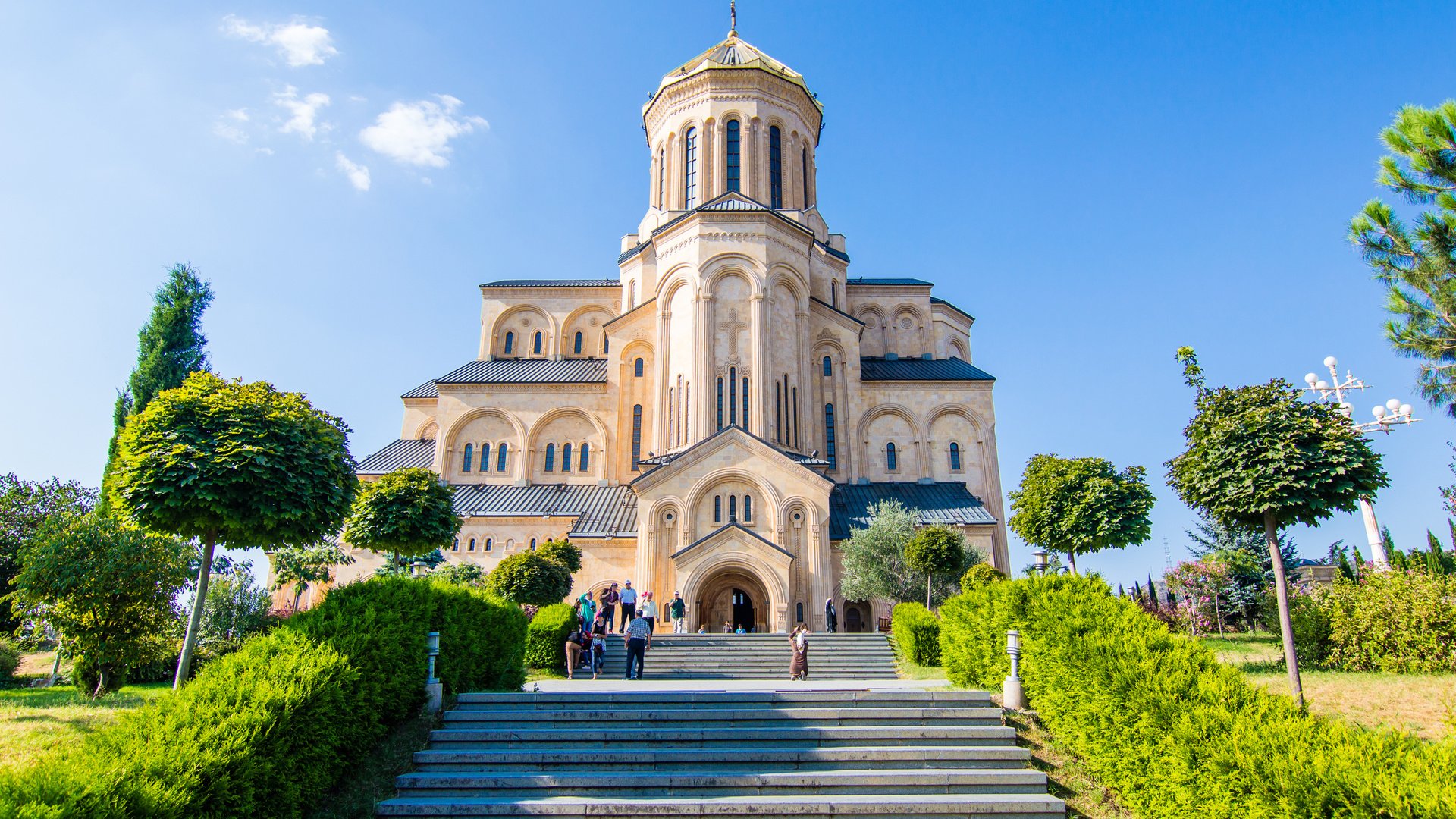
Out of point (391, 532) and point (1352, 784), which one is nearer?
point (1352, 784)

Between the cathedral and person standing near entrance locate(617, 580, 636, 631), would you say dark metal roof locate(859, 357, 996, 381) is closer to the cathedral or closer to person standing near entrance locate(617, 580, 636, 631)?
the cathedral

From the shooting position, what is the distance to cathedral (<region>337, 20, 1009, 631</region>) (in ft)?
83.5

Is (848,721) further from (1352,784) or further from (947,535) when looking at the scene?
(947,535)

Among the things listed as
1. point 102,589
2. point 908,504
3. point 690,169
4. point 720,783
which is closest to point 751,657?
point 720,783

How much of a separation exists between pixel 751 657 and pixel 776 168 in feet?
78.3

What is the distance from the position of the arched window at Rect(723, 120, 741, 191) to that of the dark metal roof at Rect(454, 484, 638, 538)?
1419 cm

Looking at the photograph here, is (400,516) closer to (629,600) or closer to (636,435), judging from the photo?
(629,600)

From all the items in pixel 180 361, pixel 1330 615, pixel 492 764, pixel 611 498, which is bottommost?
pixel 492 764

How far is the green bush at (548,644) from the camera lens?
16406mm

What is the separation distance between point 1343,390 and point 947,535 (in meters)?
11.2

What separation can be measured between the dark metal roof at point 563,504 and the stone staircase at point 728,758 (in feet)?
56.2

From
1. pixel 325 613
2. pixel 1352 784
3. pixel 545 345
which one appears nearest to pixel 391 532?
pixel 325 613

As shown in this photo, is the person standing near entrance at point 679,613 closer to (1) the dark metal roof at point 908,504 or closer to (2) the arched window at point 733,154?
(1) the dark metal roof at point 908,504

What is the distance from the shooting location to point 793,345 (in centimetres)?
3084
